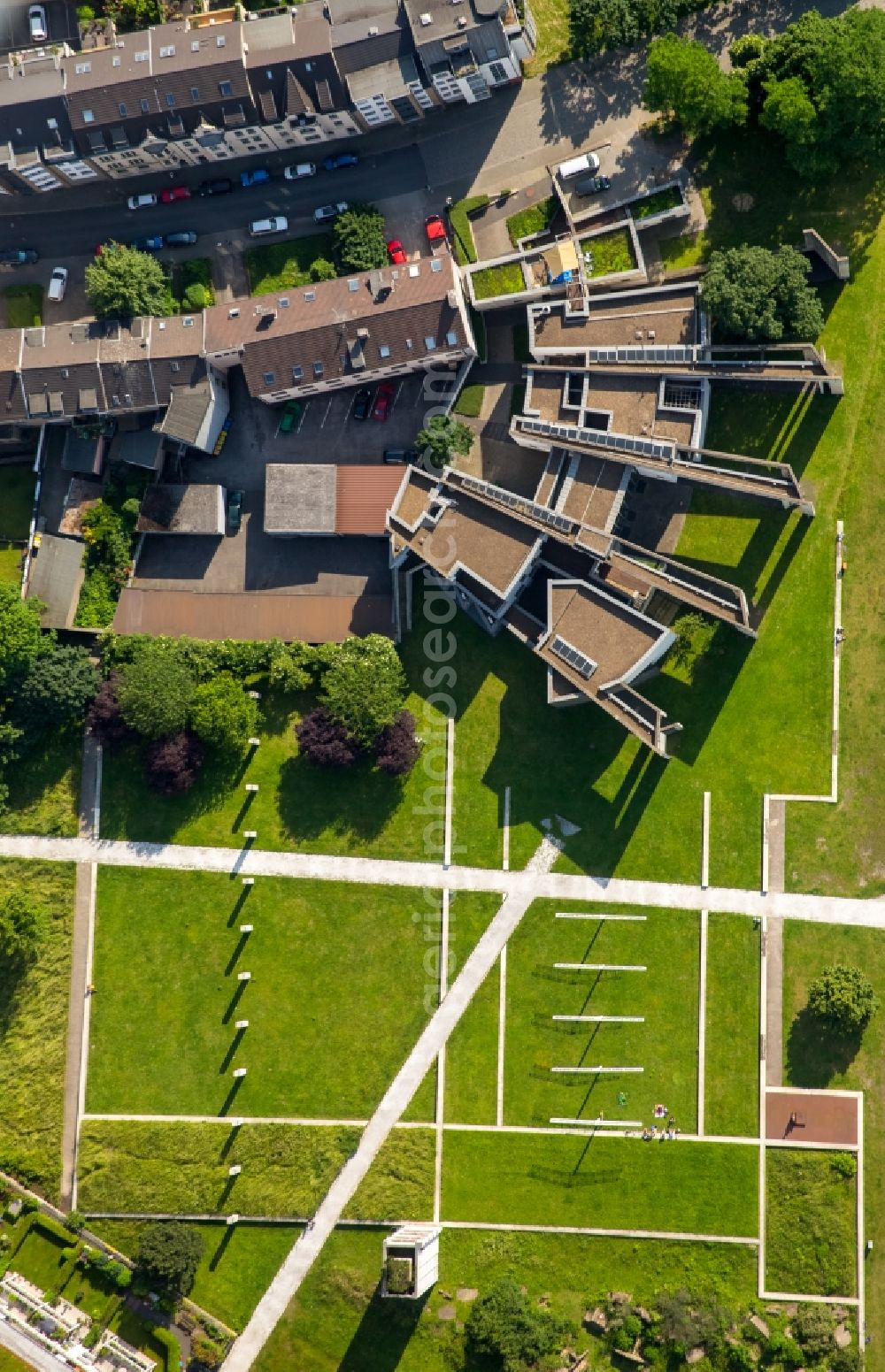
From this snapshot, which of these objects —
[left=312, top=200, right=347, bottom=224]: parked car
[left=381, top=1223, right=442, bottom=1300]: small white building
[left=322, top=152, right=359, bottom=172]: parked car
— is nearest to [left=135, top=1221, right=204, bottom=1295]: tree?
[left=381, top=1223, right=442, bottom=1300]: small white building

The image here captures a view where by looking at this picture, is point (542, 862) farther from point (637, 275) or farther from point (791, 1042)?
point (637, 275)

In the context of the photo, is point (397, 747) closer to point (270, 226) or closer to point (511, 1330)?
point (270, 226)

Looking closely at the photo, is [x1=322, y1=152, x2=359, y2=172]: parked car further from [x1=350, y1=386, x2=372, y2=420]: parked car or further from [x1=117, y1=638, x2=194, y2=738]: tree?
[x1=117, y1=638, x2=194, y2=738]: tree

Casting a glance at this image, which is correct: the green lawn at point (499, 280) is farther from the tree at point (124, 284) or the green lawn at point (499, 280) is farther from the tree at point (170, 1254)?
the tree at point (170, 1254)

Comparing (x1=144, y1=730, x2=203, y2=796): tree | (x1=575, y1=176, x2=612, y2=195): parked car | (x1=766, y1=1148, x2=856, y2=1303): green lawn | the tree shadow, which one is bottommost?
(x1=766, y1=1148, x2=856, y2=1303): green lawn

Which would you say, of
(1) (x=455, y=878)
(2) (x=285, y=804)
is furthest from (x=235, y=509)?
(1) (x=455, y=878)

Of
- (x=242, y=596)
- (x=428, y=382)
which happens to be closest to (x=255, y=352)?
(x=428, y=382)
